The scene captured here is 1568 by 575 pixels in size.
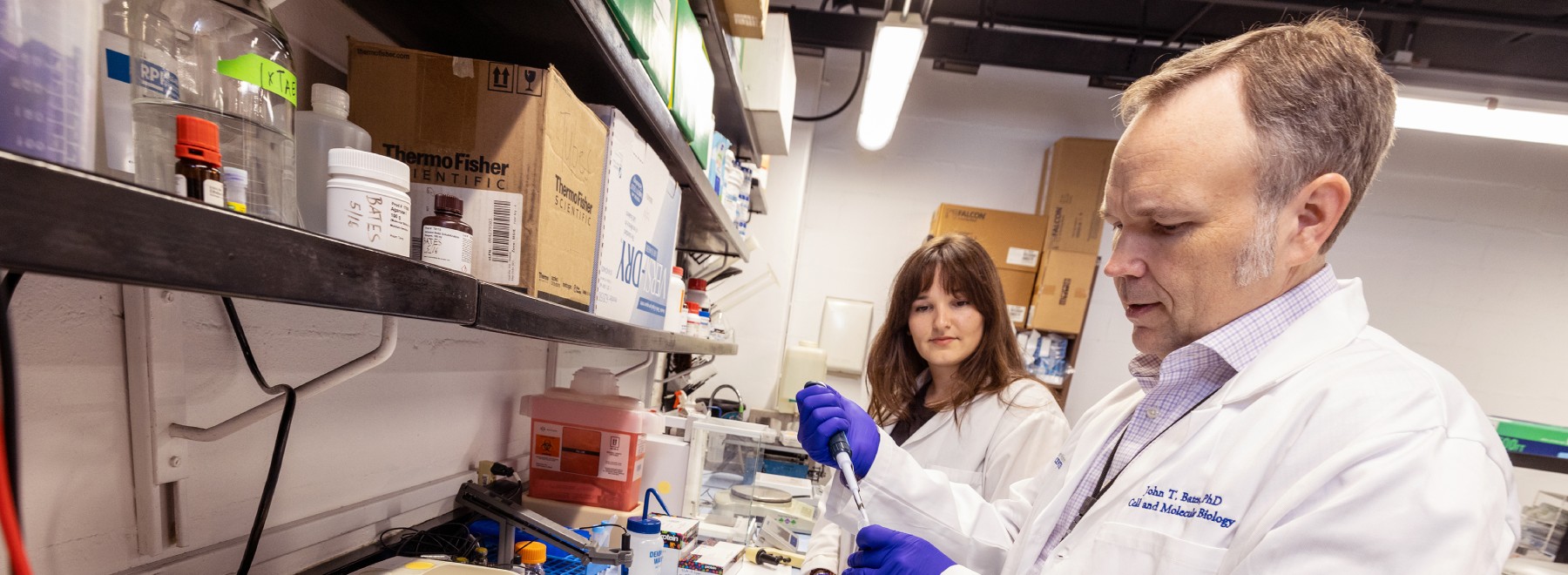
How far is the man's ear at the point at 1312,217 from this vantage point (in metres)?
0.77

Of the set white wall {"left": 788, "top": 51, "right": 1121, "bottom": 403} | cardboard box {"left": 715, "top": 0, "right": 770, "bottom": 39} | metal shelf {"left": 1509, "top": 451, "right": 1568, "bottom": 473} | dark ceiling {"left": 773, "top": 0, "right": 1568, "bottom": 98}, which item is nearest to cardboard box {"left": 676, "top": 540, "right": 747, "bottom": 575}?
cardboard box {"left": 715, "top": 0, "right": 770, "bottom": 39}

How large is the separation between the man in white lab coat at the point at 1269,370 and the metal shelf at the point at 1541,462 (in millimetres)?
2641

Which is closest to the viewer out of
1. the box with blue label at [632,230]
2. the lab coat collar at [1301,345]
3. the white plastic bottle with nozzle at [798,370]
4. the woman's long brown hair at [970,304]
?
the lab coat collar at [1301,345]

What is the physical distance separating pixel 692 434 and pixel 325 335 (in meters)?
0.90

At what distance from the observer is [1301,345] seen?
0.82 m

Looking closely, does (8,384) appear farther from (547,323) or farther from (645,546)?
(645,546)

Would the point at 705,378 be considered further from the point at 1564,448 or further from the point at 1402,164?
the point at 1402,164

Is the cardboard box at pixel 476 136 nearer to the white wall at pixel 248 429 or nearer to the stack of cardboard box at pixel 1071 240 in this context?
the white wall at pixel 248 429

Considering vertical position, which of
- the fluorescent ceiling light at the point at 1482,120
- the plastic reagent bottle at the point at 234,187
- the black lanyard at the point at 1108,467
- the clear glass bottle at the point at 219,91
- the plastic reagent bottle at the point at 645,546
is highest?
the fluorescent ceiling light at the point at 1482,120

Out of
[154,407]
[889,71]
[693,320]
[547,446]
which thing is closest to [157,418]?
[154,407]

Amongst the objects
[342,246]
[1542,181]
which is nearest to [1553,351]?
[1542,181]

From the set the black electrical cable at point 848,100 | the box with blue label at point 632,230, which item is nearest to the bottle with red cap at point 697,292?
the box with blue label at point 632,230

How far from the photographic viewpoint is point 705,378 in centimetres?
341

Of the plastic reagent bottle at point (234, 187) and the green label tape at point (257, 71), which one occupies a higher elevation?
the green label tape at point (257, 71)
